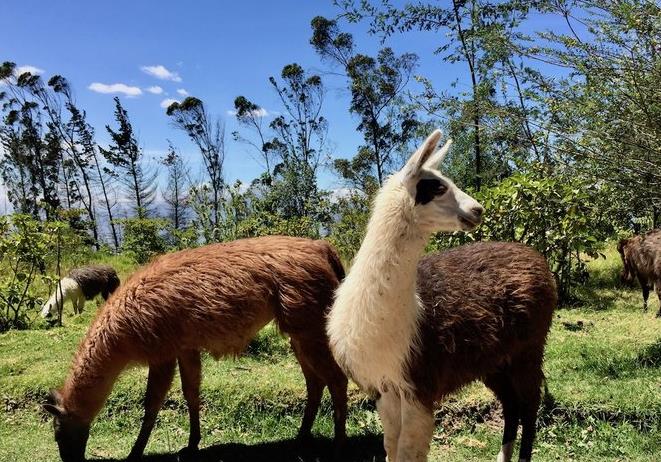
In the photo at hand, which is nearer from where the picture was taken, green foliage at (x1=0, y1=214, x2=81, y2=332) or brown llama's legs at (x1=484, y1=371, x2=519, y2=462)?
brown llama's legs at (x1=484, y1=371, x2=519, y2=462)

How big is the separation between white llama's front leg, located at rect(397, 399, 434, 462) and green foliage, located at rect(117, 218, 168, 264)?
1161 centimetres

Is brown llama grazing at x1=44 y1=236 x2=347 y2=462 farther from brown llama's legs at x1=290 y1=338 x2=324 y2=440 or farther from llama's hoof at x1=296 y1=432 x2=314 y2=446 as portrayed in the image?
llama's hoof at x1=296 y1=432 x2=314 y2=446

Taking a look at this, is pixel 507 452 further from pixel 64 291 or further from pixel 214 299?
pixel 64 291

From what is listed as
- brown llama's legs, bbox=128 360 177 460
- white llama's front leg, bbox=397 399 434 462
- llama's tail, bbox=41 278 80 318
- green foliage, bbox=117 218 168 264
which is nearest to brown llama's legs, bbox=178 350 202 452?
brown llama's legs, bbox=128 360 177 460

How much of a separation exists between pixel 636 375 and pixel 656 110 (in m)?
2.58

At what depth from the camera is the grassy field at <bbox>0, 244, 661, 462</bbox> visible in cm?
406

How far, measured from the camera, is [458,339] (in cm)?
294

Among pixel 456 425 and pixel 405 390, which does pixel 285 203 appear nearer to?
pixel 456 425

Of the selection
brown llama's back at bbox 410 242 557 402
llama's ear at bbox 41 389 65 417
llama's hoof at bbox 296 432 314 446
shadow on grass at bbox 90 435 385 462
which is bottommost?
shadow on grass at bbox 90 435 385 462

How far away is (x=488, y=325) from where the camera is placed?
304 centimetres

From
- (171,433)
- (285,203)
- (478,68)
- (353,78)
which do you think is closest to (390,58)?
(353,78)

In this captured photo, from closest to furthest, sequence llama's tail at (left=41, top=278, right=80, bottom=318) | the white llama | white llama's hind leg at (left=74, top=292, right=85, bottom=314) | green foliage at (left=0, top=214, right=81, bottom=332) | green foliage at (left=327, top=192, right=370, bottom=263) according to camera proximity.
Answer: the white llama → green foliage at (left=0, top=214, right=81, bottom=332) → llama's tail at (left=41, top=278, right=80, bottom=318) → white llama's hind leg at (left=74, top=292, right=85, bottom=314) → green foliage at (left=327, top=192, right=370, bottom=263)

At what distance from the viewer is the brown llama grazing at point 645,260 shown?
6527mm

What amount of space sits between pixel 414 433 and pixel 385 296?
0.77 metres
